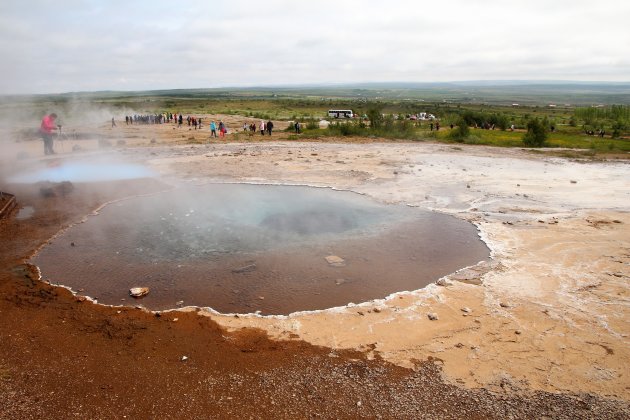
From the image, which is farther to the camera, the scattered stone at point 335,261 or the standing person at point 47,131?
the standing person at point 47,131

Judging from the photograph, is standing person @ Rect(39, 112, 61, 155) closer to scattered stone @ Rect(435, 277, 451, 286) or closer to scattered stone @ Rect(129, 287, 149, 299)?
scattered stone @ Rect(129, 287, 149, 299)

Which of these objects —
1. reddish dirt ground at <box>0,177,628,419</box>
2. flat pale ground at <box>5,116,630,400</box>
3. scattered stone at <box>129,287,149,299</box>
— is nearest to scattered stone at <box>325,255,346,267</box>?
flat pale ground at <box>5,116,630,400</box>

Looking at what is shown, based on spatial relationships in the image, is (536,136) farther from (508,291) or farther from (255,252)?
(255,252)

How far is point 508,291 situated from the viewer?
761 cm

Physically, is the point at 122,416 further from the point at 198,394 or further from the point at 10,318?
the point at 10,318

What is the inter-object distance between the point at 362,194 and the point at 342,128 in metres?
17.3

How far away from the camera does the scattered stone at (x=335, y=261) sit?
8898 millimetres

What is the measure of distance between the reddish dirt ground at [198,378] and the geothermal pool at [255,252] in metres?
0.92

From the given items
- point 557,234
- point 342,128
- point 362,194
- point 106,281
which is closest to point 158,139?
point 342,128

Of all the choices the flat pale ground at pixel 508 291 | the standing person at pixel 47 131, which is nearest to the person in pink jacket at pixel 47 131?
the standing person at pixel 47 131

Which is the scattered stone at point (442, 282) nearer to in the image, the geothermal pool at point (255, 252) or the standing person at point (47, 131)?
the geothermal pool at point (255, 252)

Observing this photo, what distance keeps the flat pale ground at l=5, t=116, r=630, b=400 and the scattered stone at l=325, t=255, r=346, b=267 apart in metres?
1.71

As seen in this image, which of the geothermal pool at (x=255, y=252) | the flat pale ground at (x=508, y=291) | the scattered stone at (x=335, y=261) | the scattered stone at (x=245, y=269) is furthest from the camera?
the scattered stone at (x=335, y=261)

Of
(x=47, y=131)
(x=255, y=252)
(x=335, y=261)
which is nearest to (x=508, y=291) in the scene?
(x=335, y=261)
